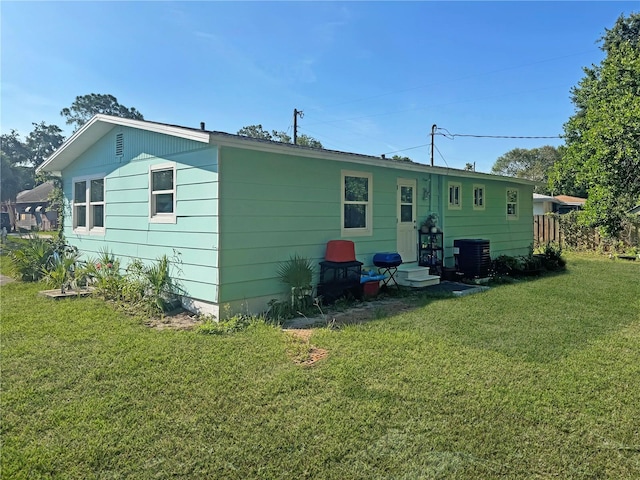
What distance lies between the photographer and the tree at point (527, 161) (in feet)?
144

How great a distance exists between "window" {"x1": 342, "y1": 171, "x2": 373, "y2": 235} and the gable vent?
4.20 metres

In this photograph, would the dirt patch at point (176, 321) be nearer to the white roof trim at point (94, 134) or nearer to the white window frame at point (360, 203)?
the white roof trim at point (94, 134)

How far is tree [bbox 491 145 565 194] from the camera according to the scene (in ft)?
144

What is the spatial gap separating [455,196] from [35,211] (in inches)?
1428

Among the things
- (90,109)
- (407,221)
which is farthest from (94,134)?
(90,109)

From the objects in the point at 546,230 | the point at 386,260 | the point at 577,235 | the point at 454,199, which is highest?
the point at 454,199

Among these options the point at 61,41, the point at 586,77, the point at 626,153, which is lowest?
the point at 626,153

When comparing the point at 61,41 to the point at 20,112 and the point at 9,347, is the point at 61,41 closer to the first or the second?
the point at 20,112

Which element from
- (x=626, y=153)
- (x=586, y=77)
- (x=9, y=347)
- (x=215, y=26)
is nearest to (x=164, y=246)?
(x=9, y=347)

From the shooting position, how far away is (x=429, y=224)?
30.6ft

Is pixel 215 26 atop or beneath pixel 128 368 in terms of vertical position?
atop

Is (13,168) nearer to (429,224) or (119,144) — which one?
(119,144)

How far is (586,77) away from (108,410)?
21.8 m

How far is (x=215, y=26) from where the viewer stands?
27.1 feet
